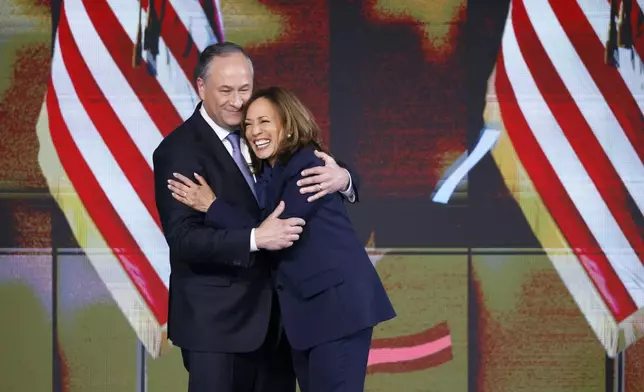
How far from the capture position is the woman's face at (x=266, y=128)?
97.2 inches

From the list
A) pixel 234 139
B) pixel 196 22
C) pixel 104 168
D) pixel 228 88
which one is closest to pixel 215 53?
pixel 228 88

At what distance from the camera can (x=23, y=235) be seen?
3869 millimetres

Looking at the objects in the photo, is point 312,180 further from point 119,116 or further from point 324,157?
point 119,116

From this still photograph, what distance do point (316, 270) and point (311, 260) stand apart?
29 mm

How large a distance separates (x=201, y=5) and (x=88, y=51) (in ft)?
1.63

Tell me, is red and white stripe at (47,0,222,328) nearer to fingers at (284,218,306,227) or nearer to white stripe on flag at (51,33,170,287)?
white stripe on flag at (51,33,170,287)

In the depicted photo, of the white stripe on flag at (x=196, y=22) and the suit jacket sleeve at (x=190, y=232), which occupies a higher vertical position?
the white stripe on flag at (x=196, y=22)

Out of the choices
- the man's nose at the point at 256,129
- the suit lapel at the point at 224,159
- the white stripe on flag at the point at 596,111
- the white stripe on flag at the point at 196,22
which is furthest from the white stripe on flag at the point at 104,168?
the white stripe on flag at the point at 596,111

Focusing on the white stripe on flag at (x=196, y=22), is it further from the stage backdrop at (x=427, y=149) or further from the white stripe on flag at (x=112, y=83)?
the white stripe on flag at (x=112, y=83)

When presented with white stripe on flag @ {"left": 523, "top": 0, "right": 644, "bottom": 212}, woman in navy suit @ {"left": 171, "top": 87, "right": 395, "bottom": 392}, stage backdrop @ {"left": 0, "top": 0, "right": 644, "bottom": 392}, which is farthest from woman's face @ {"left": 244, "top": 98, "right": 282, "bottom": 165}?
white stripe on flag @ {"left": 523, "top": 0, "right": 644, "bottom": 212}

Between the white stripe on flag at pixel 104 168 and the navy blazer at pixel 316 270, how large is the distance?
4.72 ft

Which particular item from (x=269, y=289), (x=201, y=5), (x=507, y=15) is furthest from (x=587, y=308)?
(x=201, y=5)

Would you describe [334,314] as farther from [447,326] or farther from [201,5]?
[201,5]

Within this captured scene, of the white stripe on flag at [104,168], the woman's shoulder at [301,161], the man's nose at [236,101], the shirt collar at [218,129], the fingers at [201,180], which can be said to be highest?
the man's nose at [236,101]
